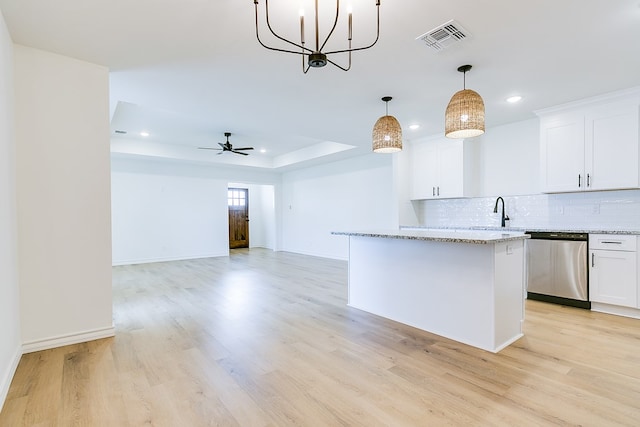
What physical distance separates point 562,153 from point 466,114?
7.83ft

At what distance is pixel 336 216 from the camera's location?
27.0ft

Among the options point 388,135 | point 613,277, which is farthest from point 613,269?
point 388,135

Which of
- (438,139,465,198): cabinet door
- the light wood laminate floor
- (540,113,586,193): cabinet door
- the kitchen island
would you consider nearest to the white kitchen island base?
the kitchen island

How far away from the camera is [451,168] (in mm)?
5285

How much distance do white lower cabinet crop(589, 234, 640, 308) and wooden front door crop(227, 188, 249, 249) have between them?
9455 mm

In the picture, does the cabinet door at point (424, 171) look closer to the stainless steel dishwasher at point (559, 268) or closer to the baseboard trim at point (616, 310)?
the stainless steel dishwasher at point (559, 268)

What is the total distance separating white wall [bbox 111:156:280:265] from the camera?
738 centimetres

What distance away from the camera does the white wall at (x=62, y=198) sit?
2605 millimetres

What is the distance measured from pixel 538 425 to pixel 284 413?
1355mm

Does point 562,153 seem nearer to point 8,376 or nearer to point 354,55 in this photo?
point 354,55

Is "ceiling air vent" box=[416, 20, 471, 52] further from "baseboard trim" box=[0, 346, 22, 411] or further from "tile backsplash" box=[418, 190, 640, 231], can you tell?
"baseboard trim" box=[0, 346, 22, 411]

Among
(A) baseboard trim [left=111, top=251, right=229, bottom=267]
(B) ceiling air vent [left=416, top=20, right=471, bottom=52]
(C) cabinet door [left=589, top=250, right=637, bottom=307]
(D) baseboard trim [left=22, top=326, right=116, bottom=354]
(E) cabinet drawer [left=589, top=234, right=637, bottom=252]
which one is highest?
(B) ceiling air vent [left=416, top=20, right=471, bottom=52]

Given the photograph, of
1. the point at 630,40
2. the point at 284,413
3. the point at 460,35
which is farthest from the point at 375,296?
the point at 630,40

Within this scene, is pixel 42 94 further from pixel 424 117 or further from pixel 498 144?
pixel 498 144
